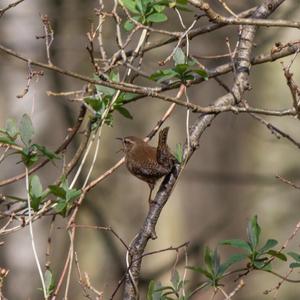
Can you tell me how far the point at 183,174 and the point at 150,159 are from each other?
4119mm

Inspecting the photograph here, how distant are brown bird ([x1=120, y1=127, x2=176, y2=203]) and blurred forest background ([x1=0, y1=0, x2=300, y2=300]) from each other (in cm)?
323

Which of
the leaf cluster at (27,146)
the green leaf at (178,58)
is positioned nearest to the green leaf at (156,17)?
the green leaf at (178,58)

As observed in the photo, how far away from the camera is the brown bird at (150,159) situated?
102 inches

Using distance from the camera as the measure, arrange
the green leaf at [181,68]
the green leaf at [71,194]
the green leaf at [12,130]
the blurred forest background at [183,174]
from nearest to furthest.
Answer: the green leaf at [181,68]
the green leaf at [71,194]
the green leaf at [12,130]
the blurred forest background at [183,174]

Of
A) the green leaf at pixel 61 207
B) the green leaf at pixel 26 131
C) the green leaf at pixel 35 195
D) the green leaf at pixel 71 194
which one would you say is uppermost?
the green leaf at pixel 26 131

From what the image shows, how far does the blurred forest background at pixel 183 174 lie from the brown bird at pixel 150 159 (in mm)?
3235

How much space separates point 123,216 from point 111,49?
156 centimetres

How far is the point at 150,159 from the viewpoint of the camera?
2662 mm

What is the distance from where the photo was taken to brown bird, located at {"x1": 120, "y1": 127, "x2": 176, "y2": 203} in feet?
8.46

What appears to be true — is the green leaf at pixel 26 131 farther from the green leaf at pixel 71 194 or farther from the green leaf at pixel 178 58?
the green leaf at pixel 178 58

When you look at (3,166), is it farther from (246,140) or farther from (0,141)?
(0,141)

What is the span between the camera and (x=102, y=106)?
2.76 m

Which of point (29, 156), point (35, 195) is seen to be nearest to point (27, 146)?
point (29, 156)

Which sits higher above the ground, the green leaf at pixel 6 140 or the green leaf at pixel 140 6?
the green leaf at pixel 140 6
